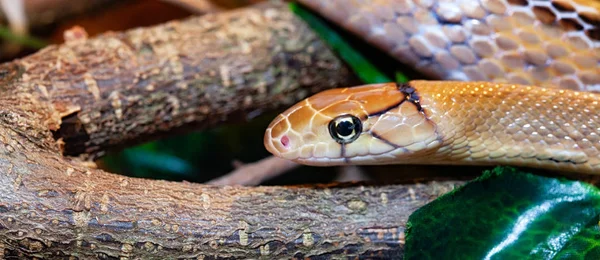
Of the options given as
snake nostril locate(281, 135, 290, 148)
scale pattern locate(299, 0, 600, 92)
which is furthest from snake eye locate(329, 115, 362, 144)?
scale pattern locate(299, 0, 600, 92)

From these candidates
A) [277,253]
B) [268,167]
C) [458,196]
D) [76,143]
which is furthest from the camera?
[268,167]

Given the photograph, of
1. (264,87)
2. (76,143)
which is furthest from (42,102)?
(264,87)

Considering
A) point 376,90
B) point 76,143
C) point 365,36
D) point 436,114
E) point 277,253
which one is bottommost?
point 277,253

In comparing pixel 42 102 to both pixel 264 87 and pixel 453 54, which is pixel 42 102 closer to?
pixel 264 87

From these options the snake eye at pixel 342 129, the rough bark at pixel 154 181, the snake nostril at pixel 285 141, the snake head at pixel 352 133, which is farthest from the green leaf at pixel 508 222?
the snake nostril at pixel 285 141

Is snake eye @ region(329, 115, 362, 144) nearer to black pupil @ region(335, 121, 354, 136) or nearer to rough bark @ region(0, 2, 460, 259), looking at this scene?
black pupil @ region(335, 121, 354, 136)

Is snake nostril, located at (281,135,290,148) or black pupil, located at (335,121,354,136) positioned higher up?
snake nostril, located at (281,135,290,148)

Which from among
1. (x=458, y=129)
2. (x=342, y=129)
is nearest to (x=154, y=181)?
(x=342, y=129)
